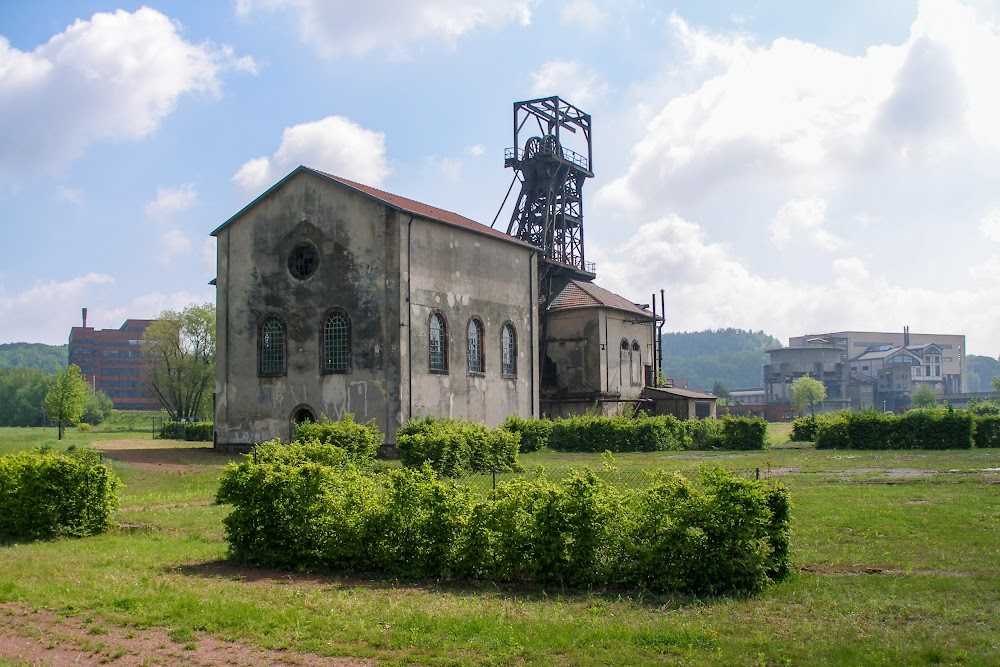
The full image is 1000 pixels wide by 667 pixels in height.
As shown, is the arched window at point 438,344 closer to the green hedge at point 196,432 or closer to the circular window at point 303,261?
the circular window at point 303,261

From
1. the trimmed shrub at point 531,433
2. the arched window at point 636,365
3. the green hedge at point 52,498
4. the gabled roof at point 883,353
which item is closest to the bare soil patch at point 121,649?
the green hedge at point 52,498

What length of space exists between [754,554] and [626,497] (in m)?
1.78

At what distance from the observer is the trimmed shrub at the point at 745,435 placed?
37.8 meters

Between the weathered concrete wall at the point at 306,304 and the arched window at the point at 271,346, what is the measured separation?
265 mm

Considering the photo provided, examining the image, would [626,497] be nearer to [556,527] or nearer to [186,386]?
[556,527]

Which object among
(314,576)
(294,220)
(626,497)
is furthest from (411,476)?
(294,220)

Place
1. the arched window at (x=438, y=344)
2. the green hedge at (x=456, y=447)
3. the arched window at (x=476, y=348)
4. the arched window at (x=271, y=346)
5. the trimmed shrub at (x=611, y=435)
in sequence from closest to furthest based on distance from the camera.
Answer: the green hedge at (x=456, y=447) → the arched window at (x=438, y=344) → the arched window at (x=271, y=346) → the arched window at (x=476, y=348) → the trimmed shrub at (x=611, y=435)

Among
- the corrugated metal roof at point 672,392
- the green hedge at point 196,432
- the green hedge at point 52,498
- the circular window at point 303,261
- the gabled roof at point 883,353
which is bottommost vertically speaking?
the green hedge at point 196,432

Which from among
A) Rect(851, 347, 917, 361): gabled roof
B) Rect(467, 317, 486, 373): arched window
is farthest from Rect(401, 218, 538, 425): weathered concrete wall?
Rect(851, 347, 917, 361): gabled roof

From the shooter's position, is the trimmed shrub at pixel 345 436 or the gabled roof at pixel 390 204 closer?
the trimmed shrub at pixel 345 436

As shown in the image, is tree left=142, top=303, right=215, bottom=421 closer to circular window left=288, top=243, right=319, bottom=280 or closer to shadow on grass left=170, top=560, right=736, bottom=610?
circular window left=288, top=243, right=319, bottom=280

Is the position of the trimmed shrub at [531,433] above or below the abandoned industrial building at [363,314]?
below

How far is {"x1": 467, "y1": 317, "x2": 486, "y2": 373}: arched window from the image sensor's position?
37.8 meters

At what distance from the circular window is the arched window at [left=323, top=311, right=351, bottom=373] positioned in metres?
2.32
